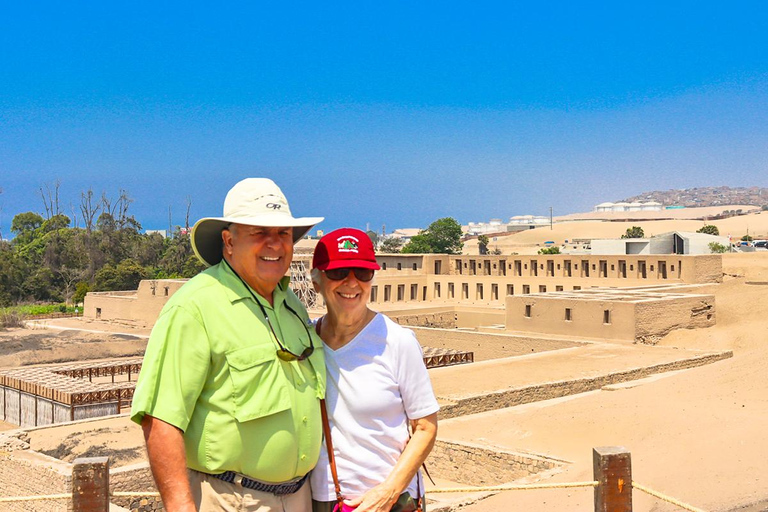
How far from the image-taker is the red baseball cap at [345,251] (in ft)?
Answer: 10.9

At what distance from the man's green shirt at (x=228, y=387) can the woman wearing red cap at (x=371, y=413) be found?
0.15 m

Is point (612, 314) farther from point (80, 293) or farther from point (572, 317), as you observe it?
point (80, 293)

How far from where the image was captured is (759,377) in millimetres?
15977

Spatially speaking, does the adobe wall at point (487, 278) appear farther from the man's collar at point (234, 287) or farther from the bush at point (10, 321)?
the man's collar at point (234, 287)

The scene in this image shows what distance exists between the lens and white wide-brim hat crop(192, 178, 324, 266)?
3127 millimetres

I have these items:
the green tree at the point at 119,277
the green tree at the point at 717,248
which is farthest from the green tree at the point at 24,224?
the green tree at the point at 717,248

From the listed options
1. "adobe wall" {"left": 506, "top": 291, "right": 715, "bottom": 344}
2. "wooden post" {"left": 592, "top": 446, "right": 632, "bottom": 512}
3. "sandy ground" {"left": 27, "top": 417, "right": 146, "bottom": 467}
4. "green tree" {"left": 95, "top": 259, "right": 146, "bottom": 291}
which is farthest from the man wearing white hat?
"green tree" {"left": 95, "top": 259, "right": 146, "bottom": 291}

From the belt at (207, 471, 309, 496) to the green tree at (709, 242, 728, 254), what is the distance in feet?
169

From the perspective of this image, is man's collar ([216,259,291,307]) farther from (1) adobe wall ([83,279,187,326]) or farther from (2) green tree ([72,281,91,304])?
(2) green tree ([72,281,91,304])

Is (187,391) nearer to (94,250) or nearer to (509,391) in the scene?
(509,391)

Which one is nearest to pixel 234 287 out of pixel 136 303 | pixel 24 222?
pixel 136 303

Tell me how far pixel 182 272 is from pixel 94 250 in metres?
11.2

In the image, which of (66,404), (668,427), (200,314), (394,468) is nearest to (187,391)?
(200,314)

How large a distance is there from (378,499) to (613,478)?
125 cm
